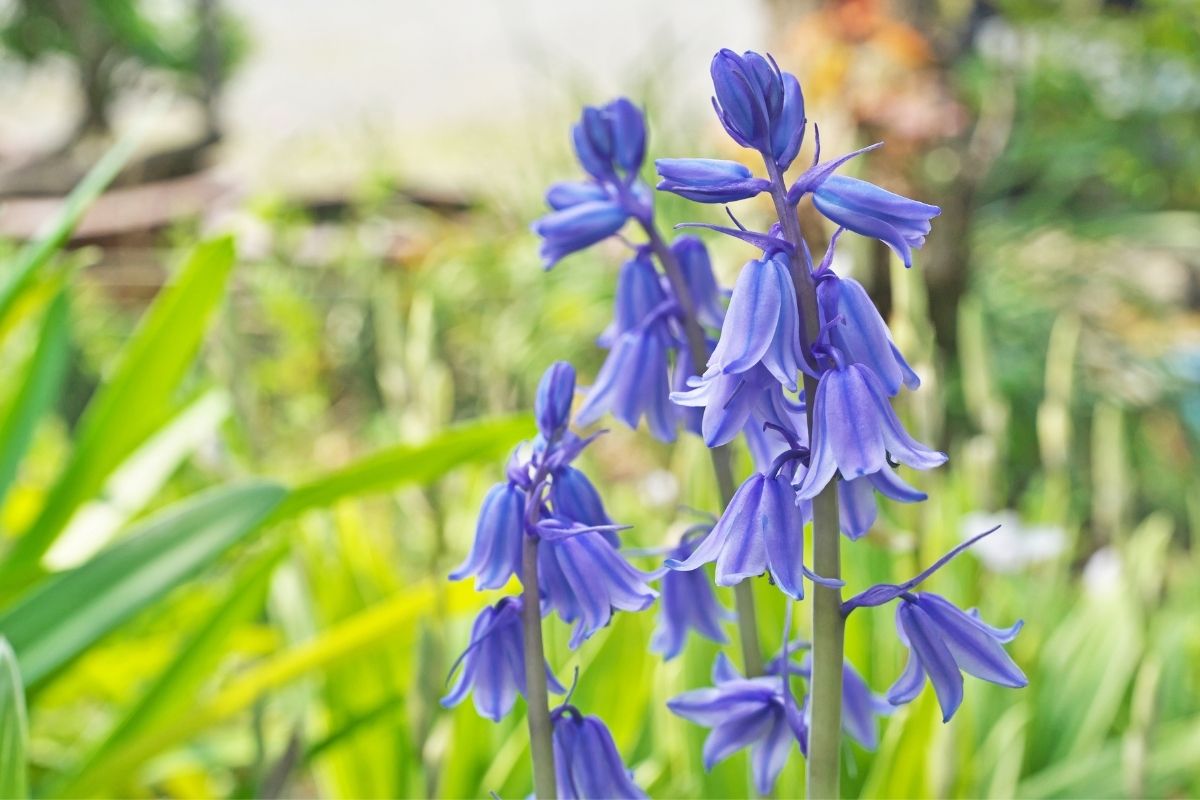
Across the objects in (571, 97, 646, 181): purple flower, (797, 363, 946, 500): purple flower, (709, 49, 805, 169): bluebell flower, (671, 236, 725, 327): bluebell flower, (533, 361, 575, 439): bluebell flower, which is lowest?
(797, 363, 946, 500): purple flower

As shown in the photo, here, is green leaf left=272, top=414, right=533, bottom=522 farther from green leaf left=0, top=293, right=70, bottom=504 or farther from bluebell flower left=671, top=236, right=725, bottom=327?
bluebell flower left=671, top=236, right=725, bottom=327

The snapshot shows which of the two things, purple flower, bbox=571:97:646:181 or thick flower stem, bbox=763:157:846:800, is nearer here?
thick flower stem, bbox=763:157:846:800

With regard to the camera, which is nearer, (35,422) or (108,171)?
(108,171)

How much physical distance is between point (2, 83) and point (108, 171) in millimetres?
23612

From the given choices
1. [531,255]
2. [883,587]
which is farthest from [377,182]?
[883,587]

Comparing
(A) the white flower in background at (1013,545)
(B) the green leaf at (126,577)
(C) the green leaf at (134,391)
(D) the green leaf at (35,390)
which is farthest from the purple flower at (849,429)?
(A) the white flower in background at (1013,545)

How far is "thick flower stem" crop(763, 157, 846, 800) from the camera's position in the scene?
51 cm

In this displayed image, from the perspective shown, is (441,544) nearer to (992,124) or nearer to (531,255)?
(531,255)

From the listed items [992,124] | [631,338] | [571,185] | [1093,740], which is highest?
[992,124]

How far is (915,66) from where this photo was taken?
15.3 feet

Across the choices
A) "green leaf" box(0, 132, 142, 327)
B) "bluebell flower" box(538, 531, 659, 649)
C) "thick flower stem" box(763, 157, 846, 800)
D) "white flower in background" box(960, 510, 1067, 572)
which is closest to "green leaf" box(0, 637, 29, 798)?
"bluebell flower" box(538, 531, 659, 649)

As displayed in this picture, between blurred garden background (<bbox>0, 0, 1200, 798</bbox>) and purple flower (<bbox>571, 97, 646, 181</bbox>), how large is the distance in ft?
1.71

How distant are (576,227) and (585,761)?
0.30 metres

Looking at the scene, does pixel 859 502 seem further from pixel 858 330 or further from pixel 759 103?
pixel 759 103
